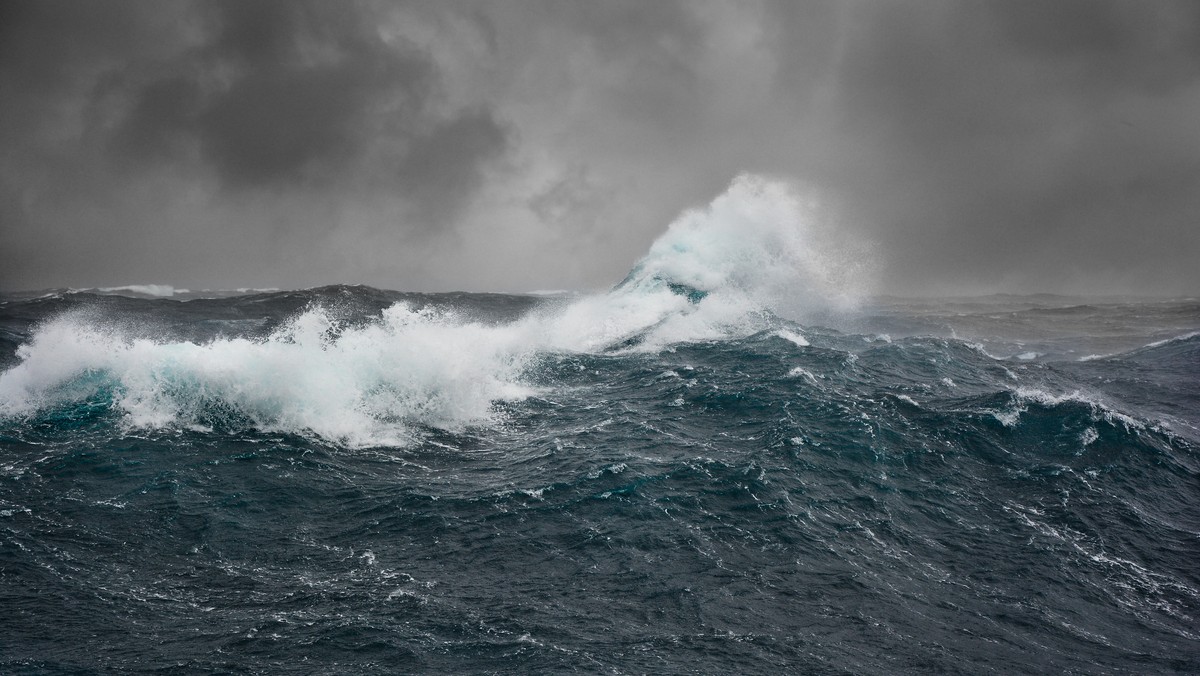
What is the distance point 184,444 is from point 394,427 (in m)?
7.08

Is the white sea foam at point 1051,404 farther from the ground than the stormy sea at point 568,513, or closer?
farther from the ground

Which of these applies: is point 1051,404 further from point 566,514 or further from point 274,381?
point 274,381

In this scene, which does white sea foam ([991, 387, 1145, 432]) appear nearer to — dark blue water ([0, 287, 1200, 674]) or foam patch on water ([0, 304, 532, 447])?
dark blue water ([0, 287, 1200, 674])

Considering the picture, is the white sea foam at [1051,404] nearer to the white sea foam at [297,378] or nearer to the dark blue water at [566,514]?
the dark blue water at [566,514]

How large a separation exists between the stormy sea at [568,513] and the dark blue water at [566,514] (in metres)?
0.09

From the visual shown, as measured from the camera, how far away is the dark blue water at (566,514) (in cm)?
1241

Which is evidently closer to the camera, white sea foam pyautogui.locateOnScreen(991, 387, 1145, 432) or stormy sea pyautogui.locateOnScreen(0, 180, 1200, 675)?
stormy sea pyautogui.locateOnScreen(0, 180, 1200, 675)

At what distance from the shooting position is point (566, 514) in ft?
58.9

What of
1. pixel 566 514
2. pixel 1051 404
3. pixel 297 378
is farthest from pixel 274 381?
pixel 1051 404

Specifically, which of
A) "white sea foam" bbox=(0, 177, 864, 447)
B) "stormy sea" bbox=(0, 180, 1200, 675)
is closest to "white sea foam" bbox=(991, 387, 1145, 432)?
"stormy sea" bbox=(0, 180, 1200, 675)

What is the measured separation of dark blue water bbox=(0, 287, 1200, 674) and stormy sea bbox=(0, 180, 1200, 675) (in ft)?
0.29

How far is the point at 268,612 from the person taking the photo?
12.9 m

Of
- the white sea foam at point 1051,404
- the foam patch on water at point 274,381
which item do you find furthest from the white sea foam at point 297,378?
the white sea foam at point 1051,404

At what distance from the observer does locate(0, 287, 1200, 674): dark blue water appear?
40.7 feet
